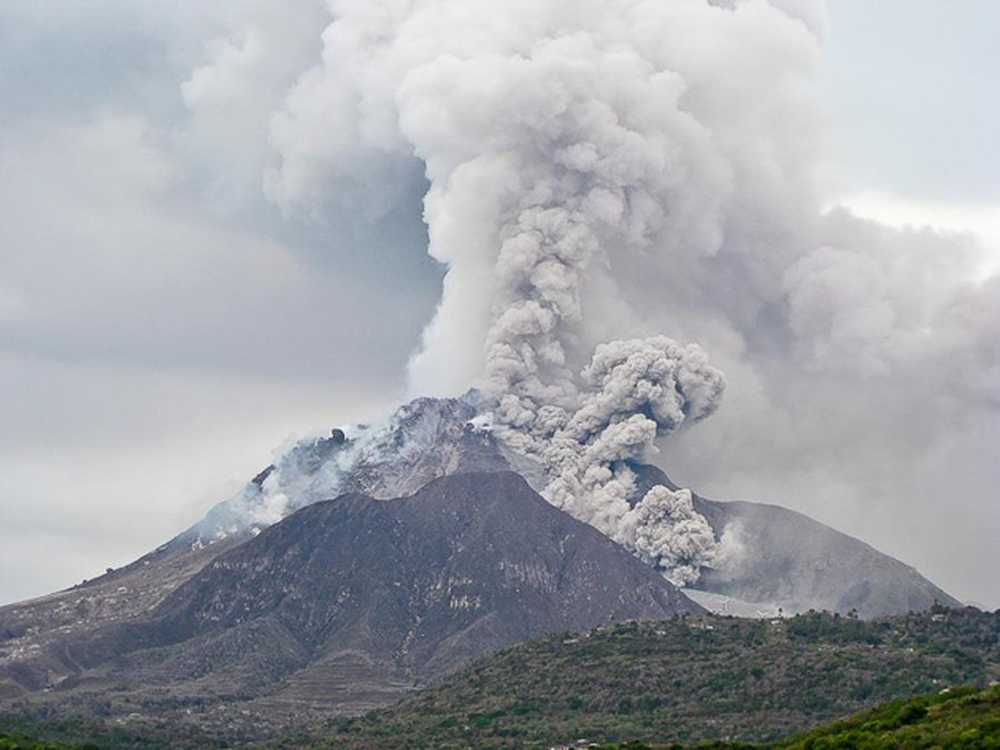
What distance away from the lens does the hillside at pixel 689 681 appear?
12962cm

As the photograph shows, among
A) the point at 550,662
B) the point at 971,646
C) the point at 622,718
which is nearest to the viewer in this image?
the point at 622,718

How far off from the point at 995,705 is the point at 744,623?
9884 cm

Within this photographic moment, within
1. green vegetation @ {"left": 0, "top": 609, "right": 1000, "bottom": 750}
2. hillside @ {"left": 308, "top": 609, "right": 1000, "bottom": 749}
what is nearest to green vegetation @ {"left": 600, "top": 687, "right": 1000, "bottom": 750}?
green vegetation @ {"left": 0, "top": 609, "right": 1000, "bottom": 750}

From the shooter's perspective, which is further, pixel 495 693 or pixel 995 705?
pixel 495 693

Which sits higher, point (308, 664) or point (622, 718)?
point (308, 664)

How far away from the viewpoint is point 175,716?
166 metres

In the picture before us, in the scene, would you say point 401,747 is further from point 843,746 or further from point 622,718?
point 843,746

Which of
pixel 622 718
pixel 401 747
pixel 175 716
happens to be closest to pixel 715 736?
pixel 622 718

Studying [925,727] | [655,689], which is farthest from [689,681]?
[925,727]

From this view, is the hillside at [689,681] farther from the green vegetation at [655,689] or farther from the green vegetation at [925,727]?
the green vegetation at [925,727]

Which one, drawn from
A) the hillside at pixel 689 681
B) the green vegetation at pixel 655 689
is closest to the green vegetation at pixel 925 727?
the green vegetation at pixel 655 689

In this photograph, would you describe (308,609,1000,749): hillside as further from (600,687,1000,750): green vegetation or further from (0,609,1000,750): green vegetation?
(600,687,1000,750): green vegetation

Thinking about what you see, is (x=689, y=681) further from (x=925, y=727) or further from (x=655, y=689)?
(x=925, y=727)

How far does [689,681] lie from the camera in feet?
470
